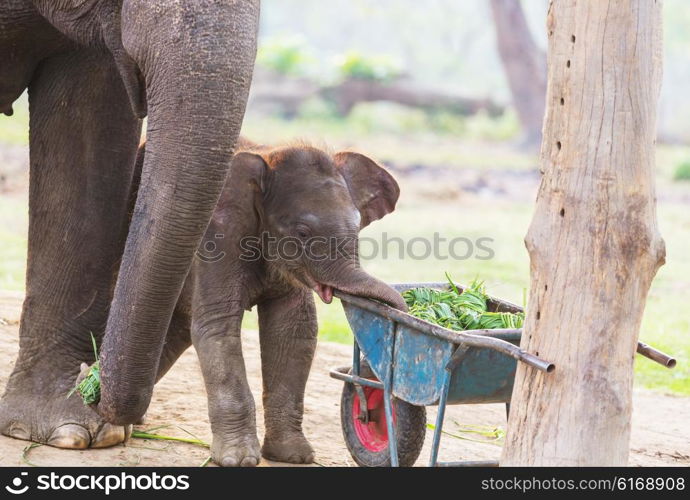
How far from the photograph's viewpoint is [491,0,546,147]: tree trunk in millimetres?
24750

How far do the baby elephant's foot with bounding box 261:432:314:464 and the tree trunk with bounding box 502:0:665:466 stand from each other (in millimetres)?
1533

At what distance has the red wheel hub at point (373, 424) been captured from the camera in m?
5.29

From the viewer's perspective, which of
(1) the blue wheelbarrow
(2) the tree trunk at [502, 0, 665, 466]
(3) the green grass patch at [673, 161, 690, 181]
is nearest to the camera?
(2) the tree trunk at [502, 0, 665, 466]

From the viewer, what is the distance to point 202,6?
12.2 feet

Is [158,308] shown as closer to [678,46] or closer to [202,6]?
[202,6]

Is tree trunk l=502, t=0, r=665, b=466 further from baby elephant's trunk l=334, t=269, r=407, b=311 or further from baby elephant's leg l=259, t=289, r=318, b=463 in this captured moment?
baby elephant's leg l=259, t=289, r=318, b=463

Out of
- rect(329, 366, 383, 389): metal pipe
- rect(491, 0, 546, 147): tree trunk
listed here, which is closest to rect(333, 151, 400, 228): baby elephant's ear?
rect(329, 366, 383, 389): metal pipe

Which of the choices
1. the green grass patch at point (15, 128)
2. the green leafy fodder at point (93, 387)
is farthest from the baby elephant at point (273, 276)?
the green grass patch at point (15, 128)

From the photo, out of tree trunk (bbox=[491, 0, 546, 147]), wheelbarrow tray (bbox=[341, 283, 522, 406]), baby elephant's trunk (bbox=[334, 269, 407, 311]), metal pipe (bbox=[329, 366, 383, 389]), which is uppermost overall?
tree trunk (bbox=[491, 0, 546, 147])

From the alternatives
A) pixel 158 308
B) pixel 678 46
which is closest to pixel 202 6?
pixel 158 308

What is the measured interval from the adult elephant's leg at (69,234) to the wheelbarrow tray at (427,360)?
49.8 inches

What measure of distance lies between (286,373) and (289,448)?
0.34 m

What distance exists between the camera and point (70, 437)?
5195mm

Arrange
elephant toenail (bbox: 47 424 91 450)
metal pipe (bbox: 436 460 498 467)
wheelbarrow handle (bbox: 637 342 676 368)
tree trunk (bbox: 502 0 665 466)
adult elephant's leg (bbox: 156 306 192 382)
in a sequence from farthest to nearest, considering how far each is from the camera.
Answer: adult elephant's leg (bbox: 156 306 192 382) → elephant toenail (bbox: 47 424 91 450) → metal pipe (bbox: 436 460 498 467) → wheelbarrow handle (bbox: 637 342 676 368) → tree trunk (bbox: 502 0 665 466)
